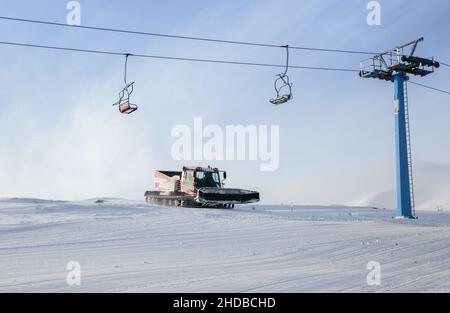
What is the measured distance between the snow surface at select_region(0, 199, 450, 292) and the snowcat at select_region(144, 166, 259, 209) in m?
7.84

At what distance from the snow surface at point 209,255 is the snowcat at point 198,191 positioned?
7.84m

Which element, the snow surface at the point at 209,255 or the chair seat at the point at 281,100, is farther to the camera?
the chair seat at the point at 281,100

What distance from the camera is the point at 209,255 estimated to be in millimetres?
11828

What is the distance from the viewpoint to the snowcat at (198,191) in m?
28.5

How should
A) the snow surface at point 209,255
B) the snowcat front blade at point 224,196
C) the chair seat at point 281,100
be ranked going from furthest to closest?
the snowcat front blade at point 224,196, the chair seat at point 281,100, the snow surface at point 209,255

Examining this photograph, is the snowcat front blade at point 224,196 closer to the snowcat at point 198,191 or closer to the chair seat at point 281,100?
the snowcat at point 198,191

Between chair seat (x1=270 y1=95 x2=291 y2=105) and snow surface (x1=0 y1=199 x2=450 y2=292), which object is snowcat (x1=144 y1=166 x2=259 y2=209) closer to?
snow surface (x1=0 y1=199 x2=450 y2=292)

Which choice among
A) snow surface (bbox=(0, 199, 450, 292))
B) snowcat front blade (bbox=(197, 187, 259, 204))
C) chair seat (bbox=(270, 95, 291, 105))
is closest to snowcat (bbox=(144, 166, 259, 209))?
A: snowcat front blade (bbox=(197, 187, 259, 204))

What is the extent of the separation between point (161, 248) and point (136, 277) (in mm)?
3968

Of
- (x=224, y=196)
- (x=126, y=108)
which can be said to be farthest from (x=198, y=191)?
(x=126, y=108)

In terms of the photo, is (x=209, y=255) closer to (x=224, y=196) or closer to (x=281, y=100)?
(x=281, y=100)

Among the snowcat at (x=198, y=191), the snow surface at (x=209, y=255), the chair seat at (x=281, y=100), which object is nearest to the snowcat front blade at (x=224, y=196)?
the snowcat at (x=198, y=191)

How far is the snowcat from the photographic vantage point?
2847 cm

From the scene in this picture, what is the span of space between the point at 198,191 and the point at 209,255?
16.7m
